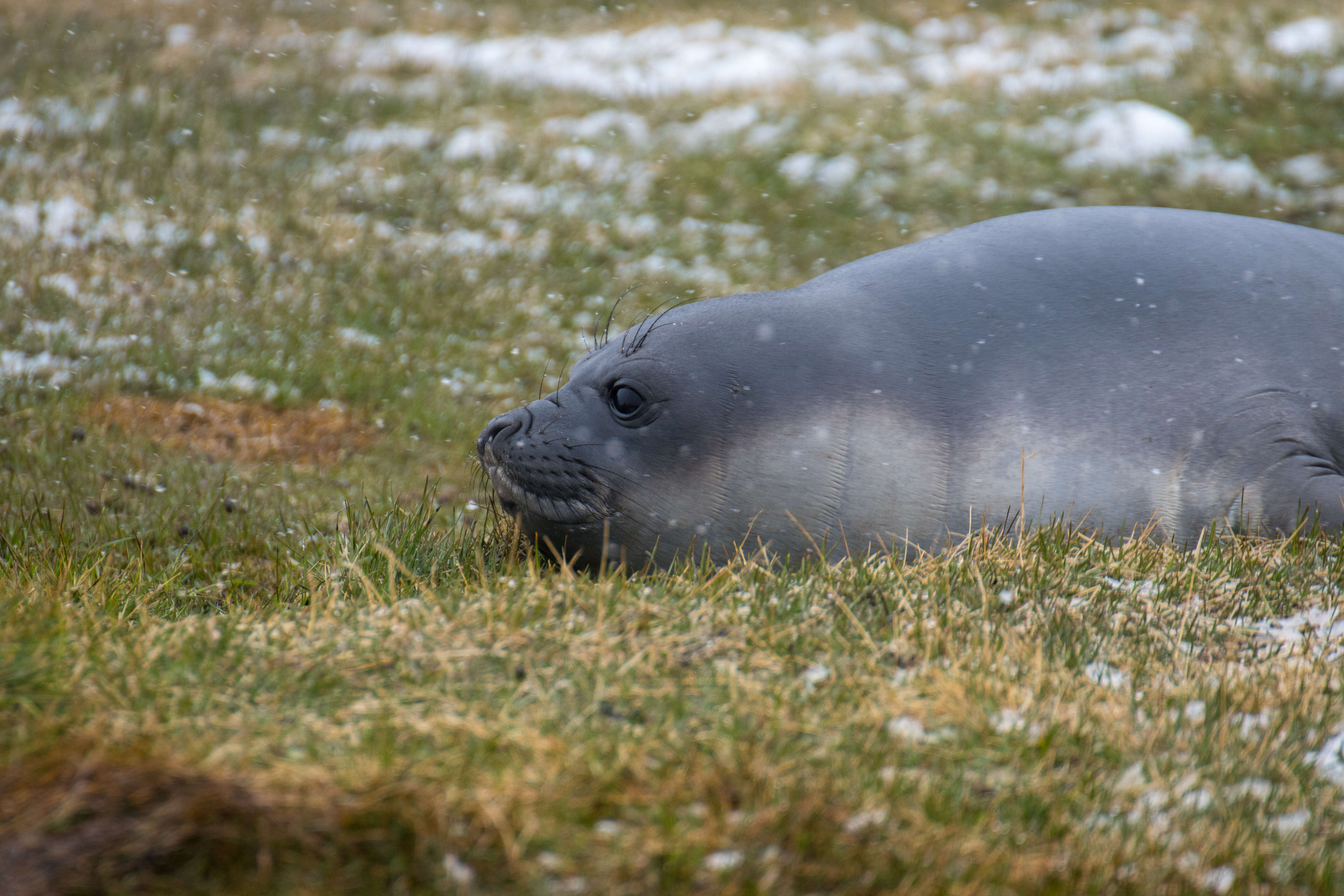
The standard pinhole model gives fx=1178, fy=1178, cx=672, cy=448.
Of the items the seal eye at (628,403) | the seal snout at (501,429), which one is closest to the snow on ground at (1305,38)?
the seal eye at (628,403)

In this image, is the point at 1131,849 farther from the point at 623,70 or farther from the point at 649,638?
the point at 623,70

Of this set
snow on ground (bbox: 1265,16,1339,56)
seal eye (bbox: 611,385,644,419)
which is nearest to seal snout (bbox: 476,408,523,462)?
seal eye (bbox: 611,385,644,419)

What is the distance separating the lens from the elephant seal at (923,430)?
12.5 ft

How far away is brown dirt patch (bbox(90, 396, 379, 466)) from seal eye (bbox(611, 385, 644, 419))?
9.26 feet

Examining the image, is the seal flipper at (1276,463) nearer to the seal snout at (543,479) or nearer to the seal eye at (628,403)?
the seal eye at (628,403)

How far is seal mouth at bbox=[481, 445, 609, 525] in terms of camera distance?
3.84 m

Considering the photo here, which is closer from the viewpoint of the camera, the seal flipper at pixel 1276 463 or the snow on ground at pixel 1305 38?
the seal flipper at pixel 1276 463

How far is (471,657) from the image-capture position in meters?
2.94

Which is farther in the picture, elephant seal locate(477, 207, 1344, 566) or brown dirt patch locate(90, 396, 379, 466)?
brown dirt patch locate(90, 396, 379, 466)

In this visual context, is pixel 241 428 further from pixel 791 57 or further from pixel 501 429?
pixel 791 57

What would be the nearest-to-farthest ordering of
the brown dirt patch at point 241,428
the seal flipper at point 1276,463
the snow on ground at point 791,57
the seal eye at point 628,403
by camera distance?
the seal flipper at point 1276,463 < the seal eye at point 628,403 < the brown dirt patch at point 241,428 < the snow on ground at point 791,57

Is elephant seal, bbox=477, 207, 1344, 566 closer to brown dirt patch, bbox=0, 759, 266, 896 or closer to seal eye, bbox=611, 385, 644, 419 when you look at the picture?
seal eye, bbox=611, 385, 644, 419

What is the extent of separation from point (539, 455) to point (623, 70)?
1038cm

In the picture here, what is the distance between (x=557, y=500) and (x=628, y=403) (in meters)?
0.40
